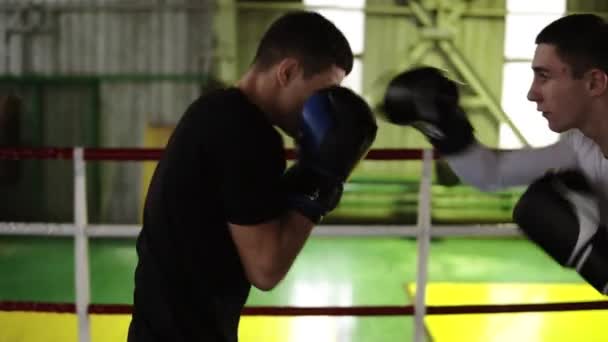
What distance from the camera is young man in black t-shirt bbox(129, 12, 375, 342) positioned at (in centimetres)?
105

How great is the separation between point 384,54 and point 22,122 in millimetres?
3712

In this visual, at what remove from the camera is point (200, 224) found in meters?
1.10

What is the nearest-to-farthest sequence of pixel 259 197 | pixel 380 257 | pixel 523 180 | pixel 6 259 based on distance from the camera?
1. pixel 259 197
2. pixel 523 180
3. pixel 6 259
4. pixel 380 257

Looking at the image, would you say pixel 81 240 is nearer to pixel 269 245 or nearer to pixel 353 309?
pixel 353 309

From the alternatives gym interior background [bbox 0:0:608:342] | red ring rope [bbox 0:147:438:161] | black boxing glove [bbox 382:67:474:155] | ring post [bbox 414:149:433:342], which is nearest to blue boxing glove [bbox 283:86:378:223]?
black boxing glove [bbox 382:67:474:155]

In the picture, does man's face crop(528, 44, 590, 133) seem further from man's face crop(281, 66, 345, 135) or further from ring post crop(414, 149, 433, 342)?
ring post crop(414, 149, 433, 342)

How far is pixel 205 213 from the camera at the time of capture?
1.09 metres

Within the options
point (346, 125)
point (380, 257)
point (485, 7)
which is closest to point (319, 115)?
point (346, 125)

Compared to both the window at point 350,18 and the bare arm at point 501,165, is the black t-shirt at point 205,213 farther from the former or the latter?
the window at point 350,18

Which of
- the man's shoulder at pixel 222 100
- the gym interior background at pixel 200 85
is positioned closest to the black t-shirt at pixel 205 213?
the man's shoulder at pixel 222 100

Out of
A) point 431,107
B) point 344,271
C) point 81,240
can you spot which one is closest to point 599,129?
point 431,107

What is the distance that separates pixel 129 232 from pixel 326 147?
1.02 meters

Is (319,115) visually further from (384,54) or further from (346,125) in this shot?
(384,54)

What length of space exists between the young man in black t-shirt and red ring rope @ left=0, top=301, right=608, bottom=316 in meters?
0.78
